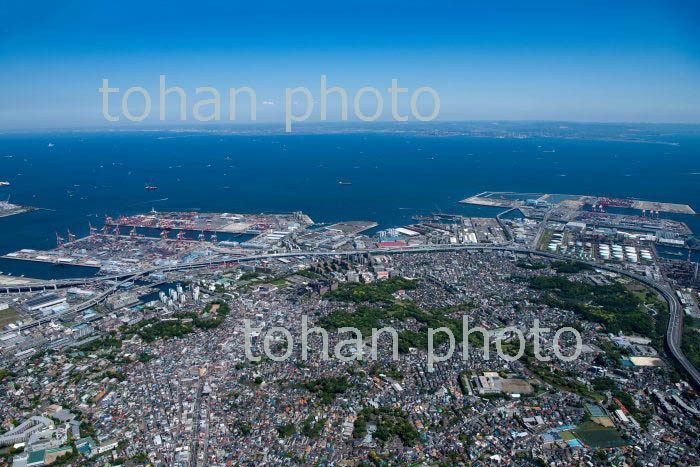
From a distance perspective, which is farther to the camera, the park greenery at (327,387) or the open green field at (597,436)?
the park greenery at (327,387)

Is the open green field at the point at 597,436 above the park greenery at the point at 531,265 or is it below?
below

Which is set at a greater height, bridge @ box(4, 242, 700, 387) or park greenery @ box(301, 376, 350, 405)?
bridge @ box(4, 242, 700, 387)

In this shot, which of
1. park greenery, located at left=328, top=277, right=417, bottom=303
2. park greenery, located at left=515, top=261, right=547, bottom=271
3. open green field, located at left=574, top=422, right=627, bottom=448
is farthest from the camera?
park greenery, located at left=515, top=261, right=547, bottom=271

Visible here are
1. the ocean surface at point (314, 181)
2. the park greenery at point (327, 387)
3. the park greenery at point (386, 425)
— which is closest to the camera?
the park greenery at point (386, 425)

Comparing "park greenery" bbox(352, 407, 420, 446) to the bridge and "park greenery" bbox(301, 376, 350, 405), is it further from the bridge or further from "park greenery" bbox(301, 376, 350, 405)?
the bridge

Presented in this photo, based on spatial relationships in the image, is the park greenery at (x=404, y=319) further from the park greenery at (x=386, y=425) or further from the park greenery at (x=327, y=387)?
the park greenery at (x=386, y=425)

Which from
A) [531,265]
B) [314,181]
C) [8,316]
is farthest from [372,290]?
[314,181]

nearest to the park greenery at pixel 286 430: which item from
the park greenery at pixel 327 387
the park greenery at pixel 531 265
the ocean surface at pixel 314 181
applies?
the park greenery at pixel 327 387

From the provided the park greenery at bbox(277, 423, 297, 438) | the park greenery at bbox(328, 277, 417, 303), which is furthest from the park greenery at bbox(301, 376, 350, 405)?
the park greenery at bbox(328, 277, 417, 303)
